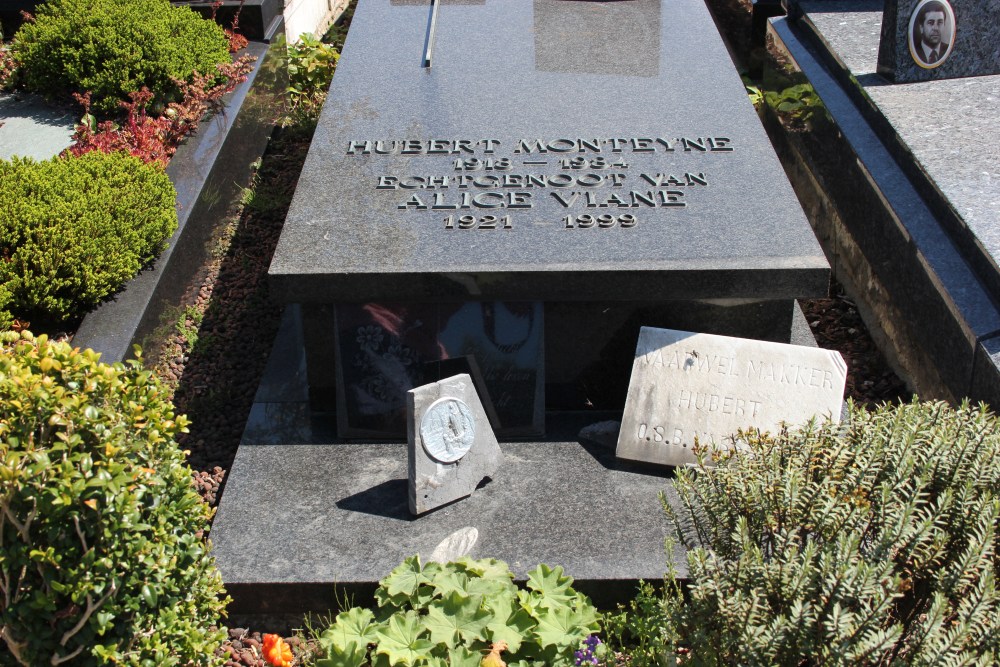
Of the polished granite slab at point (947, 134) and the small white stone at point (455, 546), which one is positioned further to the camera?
the polished granite slab at point (947, 134)

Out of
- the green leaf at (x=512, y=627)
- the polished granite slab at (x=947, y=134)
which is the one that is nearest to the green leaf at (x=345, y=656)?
the green leaf at (x=512, y=627)

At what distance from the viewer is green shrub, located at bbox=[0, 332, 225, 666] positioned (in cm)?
261

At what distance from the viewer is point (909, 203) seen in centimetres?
486

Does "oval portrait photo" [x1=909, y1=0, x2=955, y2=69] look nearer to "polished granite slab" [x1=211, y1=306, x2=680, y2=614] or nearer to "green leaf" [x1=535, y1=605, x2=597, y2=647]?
"polished granite slab" [x1=211, y1=306, x2=680, y2=614]

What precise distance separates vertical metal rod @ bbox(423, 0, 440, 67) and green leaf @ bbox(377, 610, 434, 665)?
3.66 metres

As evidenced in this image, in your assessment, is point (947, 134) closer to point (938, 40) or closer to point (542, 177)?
point (938, 40)

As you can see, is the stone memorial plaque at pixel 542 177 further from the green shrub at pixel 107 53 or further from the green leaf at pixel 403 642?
the green leaf at pixel 403 642

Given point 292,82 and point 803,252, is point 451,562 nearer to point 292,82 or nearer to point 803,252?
point 803,252

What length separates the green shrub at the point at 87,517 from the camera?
261 cm

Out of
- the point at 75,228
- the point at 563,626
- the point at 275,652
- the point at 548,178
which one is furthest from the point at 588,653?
the point at 75,228

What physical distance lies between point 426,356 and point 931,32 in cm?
349

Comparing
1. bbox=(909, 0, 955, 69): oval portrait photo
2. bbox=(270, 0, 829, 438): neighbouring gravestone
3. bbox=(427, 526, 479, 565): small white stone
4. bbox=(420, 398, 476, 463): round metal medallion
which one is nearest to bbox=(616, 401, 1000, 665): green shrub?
bbox=(427, 526, 479, 565): small white stone

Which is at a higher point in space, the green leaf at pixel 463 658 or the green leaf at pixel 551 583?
the green leaf at pixel 463 658

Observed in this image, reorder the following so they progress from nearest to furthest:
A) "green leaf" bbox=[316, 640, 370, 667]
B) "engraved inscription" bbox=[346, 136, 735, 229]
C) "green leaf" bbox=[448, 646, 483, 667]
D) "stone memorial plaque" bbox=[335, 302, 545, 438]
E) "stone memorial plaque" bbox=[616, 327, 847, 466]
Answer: "green leaf" bbox=[448, 646, 483, 667] < "green leaf" bbox=[316, 640, 370, 667] < "stone memorial plaque" bbox=[616, 327, 847, 466] < "stone memorial plaque" bbox=[335, 302, 545, 438] < "engraved inscription" bbox=[346, 136, 735, 229]
